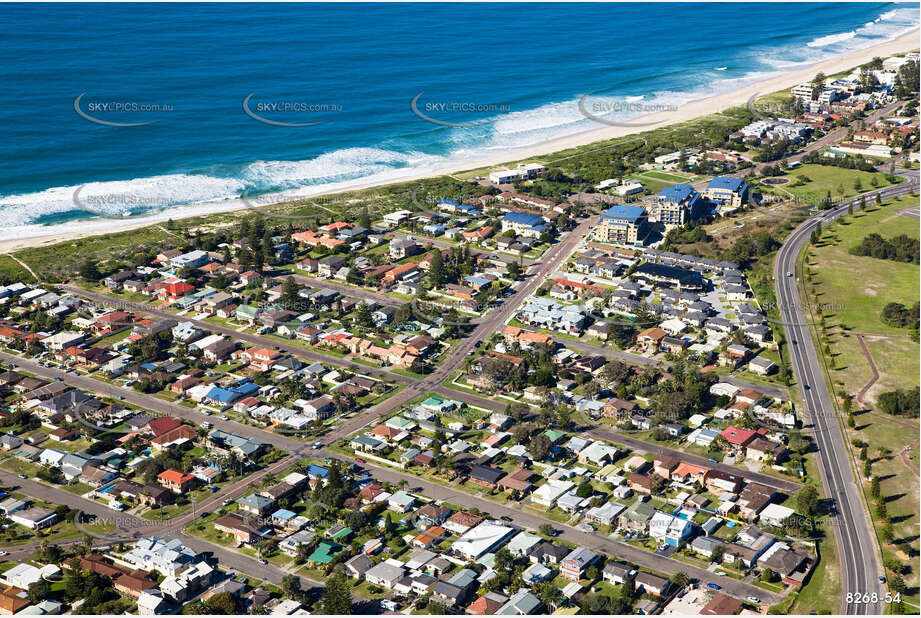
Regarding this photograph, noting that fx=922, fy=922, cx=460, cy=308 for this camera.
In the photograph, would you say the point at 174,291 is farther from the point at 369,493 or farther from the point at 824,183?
the point at 824,183

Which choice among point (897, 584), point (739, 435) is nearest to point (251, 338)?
point (739, 435)

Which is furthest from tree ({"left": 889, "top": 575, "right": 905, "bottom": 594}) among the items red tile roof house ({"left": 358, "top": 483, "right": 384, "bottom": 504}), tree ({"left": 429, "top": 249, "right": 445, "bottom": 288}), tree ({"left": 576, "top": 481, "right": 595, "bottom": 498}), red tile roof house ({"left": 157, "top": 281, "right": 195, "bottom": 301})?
red tile roof house ({"left": 157, "top": 281, "right": 195, "bottom": 301})

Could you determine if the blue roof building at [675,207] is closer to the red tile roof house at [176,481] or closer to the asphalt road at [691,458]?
the asphalt road at [691,458]

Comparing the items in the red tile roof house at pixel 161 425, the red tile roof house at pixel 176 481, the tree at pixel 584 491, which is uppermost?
the red tile roof house at pixel 161 425

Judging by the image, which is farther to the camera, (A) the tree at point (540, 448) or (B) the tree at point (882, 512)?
(A) the tree at point (540, 448)

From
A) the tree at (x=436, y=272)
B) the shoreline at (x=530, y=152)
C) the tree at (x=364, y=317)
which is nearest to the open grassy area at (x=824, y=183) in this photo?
the shoreline at (x=530, y=152)

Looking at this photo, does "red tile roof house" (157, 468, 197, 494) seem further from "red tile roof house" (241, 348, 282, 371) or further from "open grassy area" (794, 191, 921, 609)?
"open grassy area" (794, 191, 921, 609)

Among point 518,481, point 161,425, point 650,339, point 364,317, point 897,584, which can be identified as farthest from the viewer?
point 364,317

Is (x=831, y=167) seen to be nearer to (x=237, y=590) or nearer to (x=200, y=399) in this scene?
(x=200, y=399)
